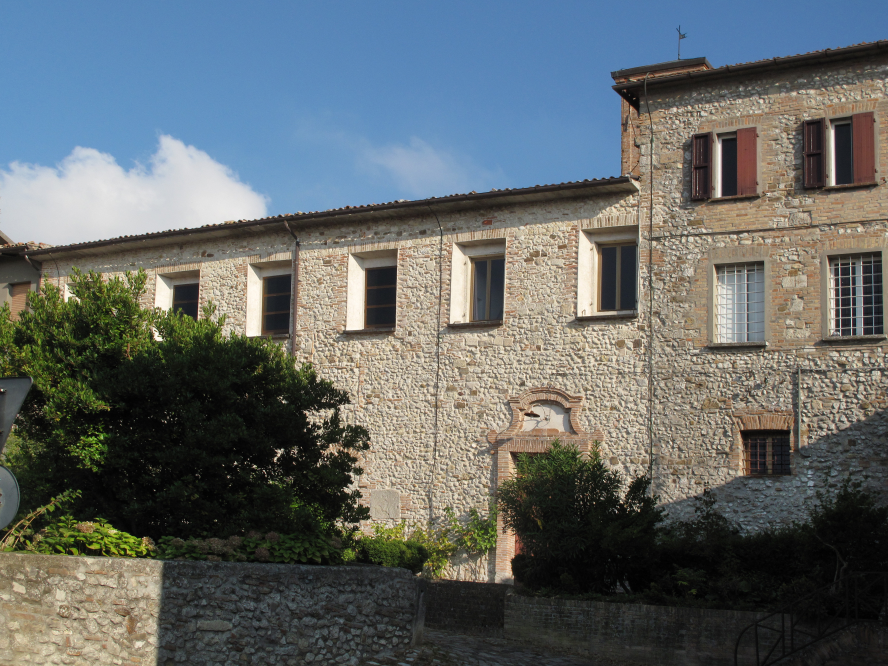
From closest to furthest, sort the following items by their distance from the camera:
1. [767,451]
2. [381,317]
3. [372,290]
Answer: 1. [767,451]
2. [381,317]
3. [372,290]

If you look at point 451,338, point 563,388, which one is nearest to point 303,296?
point 451,338

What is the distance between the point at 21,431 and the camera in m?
11.5

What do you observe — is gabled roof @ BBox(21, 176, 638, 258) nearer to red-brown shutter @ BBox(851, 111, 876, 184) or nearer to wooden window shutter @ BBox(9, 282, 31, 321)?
wooden window shutter @ BBox(9, 282, 31, 321)

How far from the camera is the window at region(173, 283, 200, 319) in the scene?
20328 millimetres

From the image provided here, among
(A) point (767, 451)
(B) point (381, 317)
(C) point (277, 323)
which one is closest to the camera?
(A) point (767, 451)

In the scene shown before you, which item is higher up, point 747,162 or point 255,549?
point 747,162

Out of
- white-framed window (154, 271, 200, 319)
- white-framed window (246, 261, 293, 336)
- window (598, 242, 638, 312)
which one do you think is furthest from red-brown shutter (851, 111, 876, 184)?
white-framed window (154, 271, 200, 319)

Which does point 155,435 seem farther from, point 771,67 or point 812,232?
point 771,67

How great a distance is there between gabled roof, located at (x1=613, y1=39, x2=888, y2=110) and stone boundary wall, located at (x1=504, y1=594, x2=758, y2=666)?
9301 mm

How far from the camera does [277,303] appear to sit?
19.5m

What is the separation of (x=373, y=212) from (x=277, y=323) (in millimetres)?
3232

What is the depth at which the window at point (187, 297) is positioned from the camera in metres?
20.3

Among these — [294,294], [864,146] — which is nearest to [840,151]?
[864,146]

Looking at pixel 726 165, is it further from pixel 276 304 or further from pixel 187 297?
pixel 187 297
